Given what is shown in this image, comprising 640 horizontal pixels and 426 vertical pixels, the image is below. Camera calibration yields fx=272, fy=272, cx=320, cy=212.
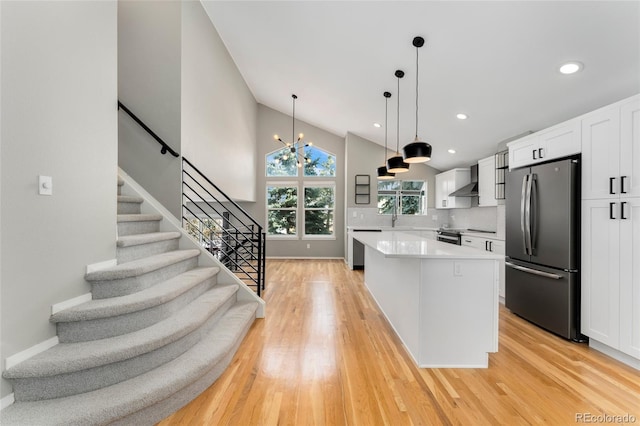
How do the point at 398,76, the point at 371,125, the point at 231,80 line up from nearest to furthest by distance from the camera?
1. the point at 398,76
2. the point at 231,80
3. the point at 371,125

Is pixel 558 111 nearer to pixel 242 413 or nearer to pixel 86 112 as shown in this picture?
pixel 242 413

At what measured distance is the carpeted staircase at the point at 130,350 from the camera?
143 cm

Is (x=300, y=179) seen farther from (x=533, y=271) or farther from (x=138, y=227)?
(x=533, y=271)

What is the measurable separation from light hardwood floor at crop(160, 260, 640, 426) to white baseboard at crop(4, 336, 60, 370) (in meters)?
0.84

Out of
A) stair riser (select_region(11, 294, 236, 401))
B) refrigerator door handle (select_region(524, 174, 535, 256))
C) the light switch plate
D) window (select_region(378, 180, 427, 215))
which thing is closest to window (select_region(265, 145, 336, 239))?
window (select_region(378, 180, 427, 215))

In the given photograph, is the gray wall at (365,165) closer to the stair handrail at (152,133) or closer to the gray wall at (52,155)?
the stair handrail at (152,133)

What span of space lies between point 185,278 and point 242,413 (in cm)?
125

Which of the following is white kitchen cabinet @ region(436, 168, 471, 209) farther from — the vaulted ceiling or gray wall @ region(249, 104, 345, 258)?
gray wall @ region(249, 104, 345, 258)

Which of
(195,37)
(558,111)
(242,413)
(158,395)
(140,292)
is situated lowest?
(242,413)

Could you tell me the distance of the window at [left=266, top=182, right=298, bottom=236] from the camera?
302 inches

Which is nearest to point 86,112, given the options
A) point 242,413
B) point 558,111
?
point 242,413

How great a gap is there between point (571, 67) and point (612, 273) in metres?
1.97

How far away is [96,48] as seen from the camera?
2074 millimetres

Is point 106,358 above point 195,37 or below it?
below
